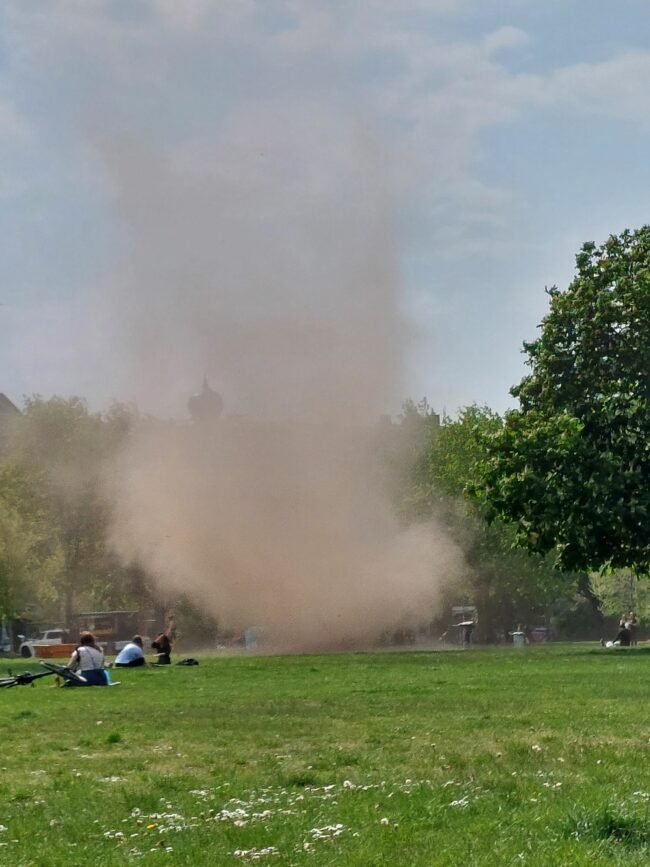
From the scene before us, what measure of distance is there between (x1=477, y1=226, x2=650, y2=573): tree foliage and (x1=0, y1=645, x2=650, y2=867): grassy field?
3.22 m

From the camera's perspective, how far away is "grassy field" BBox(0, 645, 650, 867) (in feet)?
34.4

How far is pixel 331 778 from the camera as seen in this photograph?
14680 mm

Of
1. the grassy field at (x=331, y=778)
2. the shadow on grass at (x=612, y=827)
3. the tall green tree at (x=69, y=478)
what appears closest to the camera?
the shadow on grass at (x=612, y=827)

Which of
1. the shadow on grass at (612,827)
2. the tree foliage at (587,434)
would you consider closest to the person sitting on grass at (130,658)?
the tree foliage at (587,434)

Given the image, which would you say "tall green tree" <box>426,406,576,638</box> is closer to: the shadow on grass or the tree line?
the tree line

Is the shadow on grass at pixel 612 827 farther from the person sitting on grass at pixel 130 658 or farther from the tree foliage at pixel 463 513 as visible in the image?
the tree foliage at pixel 463 513

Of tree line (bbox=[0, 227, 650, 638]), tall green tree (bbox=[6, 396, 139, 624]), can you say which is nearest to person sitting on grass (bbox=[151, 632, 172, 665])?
tree line (bbox=[0, 227, 650, 638])

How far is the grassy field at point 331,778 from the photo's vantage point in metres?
10.5

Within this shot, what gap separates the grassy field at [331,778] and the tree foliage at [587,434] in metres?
3.22

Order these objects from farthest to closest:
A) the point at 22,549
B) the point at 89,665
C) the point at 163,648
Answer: the point at 22,549
the point at 163,648
the point at 89,665

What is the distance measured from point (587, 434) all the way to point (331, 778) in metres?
14.0

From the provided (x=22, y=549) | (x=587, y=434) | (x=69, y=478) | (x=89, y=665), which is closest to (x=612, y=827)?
(x=587, y=434)

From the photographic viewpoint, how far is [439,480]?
8644cm

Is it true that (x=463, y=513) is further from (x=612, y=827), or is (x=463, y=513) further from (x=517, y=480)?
(x=612, y=827)
